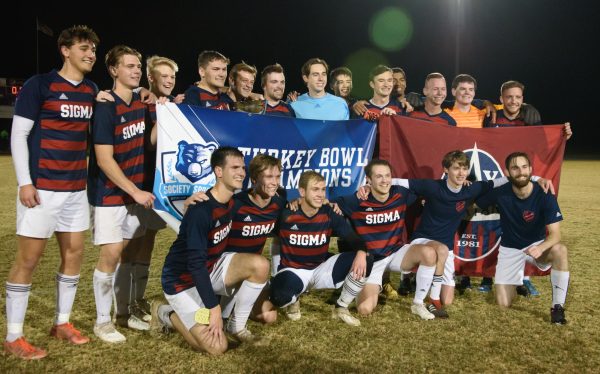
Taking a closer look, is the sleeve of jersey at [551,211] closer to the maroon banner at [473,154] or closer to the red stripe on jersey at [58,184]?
the maroon banner at [473,154]

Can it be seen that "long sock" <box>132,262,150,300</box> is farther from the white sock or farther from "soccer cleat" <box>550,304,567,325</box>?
"soccer cleat" <box>550,304,567,325</box>

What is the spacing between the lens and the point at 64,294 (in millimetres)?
3521

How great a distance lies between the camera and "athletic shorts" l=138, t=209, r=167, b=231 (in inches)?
154

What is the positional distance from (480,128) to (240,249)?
286 cm

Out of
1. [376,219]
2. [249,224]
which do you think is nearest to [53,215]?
[249,224]

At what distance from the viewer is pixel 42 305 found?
4230mm

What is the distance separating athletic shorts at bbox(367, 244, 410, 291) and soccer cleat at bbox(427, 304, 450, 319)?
0.41 m

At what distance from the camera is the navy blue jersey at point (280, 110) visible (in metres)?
4.87

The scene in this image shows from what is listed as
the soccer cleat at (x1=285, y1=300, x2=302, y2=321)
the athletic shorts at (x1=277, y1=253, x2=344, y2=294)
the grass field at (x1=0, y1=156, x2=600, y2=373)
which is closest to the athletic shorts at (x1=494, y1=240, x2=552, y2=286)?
the grass field at (x1=0, y1=156, x2=600, y2=373)

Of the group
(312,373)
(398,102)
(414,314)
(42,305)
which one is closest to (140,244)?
(42,305)

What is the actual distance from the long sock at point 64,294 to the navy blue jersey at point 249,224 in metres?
1.15

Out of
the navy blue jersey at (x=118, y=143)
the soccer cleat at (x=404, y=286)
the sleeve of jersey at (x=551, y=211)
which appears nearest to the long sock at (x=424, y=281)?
the soccer cleat at (x=404, y=286)

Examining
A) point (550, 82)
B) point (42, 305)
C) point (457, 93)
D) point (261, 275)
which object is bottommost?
point (42, 305)

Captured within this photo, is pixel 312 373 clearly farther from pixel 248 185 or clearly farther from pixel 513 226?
pixel 513 226
